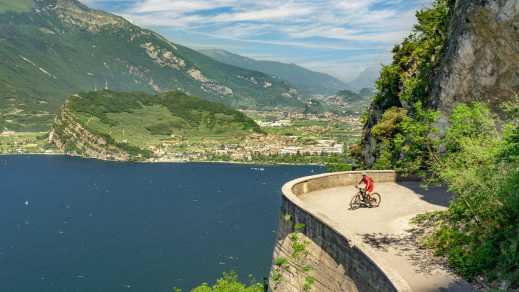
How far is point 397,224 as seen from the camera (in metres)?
22.7

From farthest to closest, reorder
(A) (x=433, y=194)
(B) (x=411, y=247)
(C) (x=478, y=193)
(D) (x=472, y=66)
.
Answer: (D) (x=472, y=66) → (A) (x=433, y=194) → (B) (x=411, y=247) → (C) (x=478, y=193)

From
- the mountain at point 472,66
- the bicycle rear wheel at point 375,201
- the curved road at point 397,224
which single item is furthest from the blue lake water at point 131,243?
the bicycle rear wheel at point 375,201

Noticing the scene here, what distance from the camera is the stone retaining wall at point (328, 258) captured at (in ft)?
48.8

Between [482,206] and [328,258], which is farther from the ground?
[482,206]

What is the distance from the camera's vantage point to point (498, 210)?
18.3m

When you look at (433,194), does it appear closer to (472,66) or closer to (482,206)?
(472,66)

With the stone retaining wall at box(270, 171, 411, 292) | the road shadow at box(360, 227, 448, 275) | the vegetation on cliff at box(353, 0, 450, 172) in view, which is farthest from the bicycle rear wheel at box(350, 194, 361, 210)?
the vegetation on cliff at box(353, 0, 450, 172)

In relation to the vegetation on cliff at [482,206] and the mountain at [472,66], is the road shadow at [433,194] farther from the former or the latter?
the vegetation on cliff at [482,206]

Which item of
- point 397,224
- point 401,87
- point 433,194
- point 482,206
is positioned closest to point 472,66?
point 433,194

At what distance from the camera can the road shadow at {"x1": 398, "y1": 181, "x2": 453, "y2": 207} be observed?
26239 mm

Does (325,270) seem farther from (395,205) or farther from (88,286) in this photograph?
(88,286)

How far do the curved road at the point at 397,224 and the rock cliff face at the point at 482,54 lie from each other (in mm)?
6292

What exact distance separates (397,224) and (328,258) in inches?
229

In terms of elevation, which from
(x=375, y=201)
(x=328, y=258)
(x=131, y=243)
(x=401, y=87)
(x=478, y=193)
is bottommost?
(x=131, y=243)
